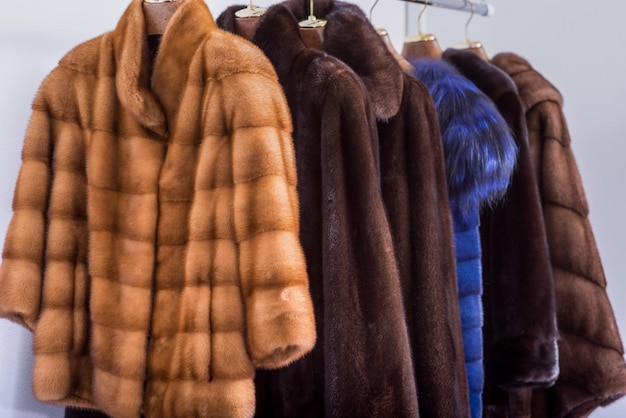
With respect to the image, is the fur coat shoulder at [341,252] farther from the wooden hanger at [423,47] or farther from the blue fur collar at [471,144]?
the wooden hanger at [423,47]

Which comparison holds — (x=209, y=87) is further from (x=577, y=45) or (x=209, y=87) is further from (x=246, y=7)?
(x=577, y=45)

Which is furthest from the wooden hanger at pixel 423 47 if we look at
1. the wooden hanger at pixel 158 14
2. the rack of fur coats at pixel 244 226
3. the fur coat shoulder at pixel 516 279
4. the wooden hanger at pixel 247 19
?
the wooden hanger at pixel 158 14

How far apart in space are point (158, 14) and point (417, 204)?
26.9 inches

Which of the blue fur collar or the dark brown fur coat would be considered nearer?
the dark brown fur coat

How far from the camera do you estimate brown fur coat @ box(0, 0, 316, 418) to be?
4.23ft

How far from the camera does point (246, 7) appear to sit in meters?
1.78

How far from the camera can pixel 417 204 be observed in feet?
5.14

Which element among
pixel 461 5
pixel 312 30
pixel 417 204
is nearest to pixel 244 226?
pixel 417 204

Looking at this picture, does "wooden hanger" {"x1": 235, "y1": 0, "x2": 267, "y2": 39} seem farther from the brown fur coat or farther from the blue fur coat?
the blue fur coat

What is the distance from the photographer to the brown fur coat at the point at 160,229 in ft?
4.23

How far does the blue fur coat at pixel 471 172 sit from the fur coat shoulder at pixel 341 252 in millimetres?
292


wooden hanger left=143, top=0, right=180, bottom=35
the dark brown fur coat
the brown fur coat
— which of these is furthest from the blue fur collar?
wooden hanger left=143, top=0, right=180, bottom=35

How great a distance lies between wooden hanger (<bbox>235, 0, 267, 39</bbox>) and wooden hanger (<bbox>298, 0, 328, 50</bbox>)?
0.11 meters

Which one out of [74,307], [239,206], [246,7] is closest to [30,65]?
[246,7]
